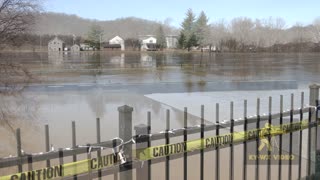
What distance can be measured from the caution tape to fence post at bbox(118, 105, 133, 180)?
12 centimetres

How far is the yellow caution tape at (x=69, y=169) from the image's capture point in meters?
2.38

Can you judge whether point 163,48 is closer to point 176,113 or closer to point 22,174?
point 176,113

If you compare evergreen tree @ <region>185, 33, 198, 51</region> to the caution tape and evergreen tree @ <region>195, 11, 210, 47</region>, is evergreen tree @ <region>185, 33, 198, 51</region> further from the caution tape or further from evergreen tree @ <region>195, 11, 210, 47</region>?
the caution tape

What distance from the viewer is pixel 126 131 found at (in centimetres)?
277

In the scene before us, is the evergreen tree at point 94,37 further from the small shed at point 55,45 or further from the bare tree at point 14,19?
the bare tree at point 14,19

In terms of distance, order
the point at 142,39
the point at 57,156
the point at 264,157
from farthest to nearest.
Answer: the point at 142,39, the point at 264,157, the point at 57,156

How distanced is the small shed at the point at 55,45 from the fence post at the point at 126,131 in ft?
376

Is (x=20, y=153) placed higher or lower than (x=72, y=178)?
higher

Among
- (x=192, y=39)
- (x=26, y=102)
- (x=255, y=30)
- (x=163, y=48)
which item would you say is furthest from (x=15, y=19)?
(x=255, y=30)

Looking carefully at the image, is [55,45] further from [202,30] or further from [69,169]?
[69,169]

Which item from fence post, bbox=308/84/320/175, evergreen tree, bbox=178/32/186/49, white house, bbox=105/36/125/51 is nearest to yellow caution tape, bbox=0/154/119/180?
fence post, bbox=308/84/320/175

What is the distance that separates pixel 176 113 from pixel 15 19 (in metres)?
14.3

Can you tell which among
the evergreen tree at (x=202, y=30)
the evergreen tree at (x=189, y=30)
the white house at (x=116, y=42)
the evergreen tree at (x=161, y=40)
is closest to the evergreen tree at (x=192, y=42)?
the evergreen tree at (x=189, y=30)

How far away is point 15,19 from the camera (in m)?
21.7
